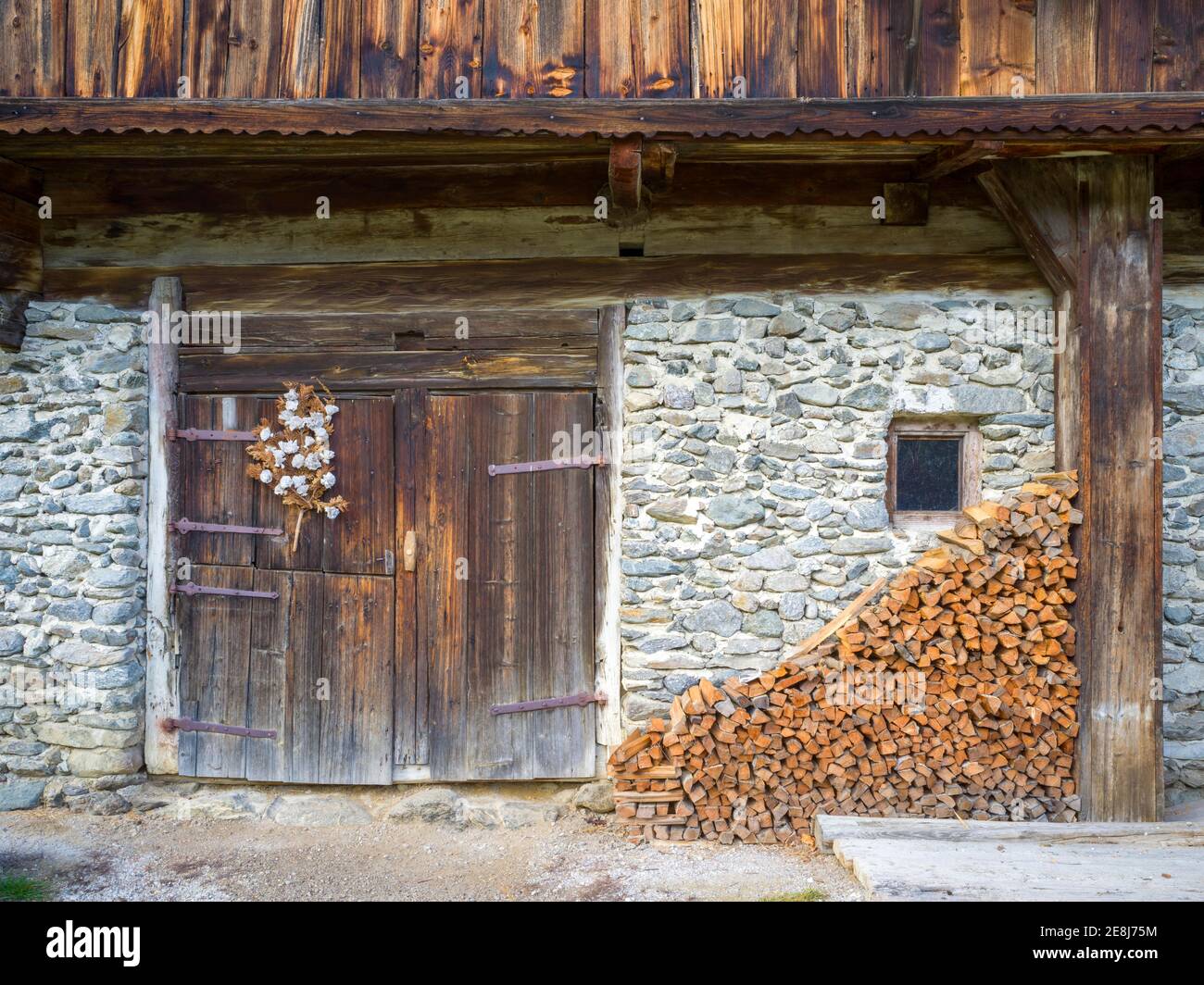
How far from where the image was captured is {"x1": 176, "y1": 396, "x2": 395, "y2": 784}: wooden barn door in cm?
535

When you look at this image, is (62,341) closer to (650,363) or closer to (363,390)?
(363,390)

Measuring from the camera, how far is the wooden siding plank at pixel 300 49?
468 cm

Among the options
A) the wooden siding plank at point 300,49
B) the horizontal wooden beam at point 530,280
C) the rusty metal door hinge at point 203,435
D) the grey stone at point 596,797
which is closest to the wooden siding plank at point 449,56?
the wooden siding plank at point 300,49

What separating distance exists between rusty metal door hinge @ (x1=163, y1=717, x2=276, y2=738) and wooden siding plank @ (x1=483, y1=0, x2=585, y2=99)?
3.92 metres

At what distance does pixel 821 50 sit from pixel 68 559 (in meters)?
5.21

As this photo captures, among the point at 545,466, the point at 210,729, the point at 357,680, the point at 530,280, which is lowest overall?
the point at 210,729

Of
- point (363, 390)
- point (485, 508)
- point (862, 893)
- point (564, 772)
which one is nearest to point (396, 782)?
point (564, 772)

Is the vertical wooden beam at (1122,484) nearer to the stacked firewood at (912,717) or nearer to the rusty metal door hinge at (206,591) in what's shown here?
the stacked firewood at (912,717)

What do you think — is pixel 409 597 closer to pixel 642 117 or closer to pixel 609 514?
pixel 609 514

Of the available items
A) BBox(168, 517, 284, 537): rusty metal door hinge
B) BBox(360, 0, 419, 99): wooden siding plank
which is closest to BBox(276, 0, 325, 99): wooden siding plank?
BBox(360, 0, 419, 99): wooden siding plank

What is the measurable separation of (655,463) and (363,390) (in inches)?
72.1

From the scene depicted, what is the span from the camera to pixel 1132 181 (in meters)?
4.85

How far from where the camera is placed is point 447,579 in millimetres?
5336

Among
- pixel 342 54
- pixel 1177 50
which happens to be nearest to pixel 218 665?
pixel 342 54
